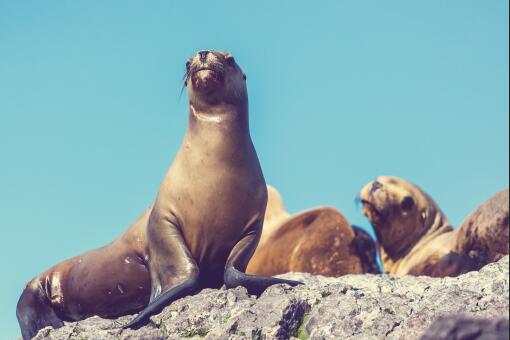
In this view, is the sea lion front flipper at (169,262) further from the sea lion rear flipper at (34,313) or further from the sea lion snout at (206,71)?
the sea lion rear flipper at (34,313)

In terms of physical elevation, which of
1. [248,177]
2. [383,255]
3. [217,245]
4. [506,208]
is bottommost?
[383,255]

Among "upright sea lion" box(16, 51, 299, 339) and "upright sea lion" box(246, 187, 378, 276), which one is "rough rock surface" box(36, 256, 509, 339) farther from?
"upright sea lion" box(246, 187, 378, 276)

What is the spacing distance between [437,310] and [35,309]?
374 centimetres

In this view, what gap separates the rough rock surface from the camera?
605 cm

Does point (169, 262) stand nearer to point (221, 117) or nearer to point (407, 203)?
point (221, 117)

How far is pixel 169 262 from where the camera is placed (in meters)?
7.34

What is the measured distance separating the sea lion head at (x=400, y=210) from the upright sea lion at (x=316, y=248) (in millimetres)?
933

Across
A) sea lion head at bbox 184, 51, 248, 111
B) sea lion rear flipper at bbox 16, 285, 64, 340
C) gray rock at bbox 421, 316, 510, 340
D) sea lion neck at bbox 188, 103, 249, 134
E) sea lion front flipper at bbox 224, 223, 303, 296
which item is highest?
sea lion head at bbox 184, 51, 248, 111

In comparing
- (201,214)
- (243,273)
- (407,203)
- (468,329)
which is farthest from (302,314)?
(407,203)

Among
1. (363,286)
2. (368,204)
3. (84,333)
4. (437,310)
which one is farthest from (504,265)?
(368,204)

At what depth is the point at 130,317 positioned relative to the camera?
7.28 m

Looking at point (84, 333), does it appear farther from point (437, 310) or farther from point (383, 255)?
point (383, 255)

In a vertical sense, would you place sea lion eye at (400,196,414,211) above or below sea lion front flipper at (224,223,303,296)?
below

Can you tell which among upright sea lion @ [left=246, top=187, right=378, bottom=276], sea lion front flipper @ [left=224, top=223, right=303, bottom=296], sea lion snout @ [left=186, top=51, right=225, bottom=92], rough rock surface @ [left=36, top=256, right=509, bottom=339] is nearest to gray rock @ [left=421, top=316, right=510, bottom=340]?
rough rock surface @ [left=36, top=256, right=509, bottom=339]
